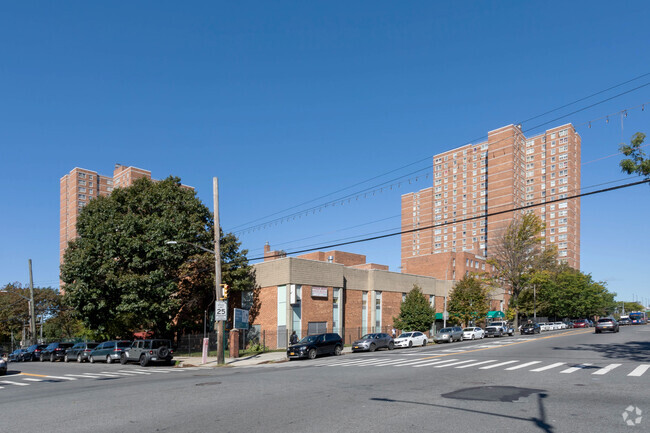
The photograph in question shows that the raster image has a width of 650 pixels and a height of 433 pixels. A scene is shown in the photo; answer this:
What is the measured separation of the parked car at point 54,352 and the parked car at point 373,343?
86.3 ft

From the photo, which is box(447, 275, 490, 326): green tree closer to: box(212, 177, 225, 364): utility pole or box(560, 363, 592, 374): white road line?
box(212, 177, 225, 364): utility pole

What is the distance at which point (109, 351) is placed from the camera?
36188mm

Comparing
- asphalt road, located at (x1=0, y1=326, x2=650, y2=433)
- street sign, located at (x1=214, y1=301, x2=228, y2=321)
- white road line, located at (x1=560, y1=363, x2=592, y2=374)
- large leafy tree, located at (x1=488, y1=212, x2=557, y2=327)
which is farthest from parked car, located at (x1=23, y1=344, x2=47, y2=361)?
large leafy tree, located at (x1=488, y1=212, x2=557, y2=327)

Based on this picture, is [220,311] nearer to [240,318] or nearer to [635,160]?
[240,318]

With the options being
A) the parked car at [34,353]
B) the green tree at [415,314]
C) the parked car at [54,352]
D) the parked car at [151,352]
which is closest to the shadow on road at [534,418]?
the parked car at [151,352]

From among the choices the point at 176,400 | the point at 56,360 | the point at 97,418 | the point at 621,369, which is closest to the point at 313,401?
the point at 176,400

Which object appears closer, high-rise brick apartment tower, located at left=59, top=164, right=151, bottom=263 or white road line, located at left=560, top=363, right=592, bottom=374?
white road line, located at left=560, top=363, right=592, bottom=374

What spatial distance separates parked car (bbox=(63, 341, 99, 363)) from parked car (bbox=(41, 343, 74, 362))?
1.35m

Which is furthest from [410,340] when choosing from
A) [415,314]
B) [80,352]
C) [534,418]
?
[534,418]

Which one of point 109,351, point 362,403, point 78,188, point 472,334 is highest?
point 78,188

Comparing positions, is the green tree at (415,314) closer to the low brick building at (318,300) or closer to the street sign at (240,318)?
the low brick building at (318,300)

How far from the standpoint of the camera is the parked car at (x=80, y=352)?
39219mm

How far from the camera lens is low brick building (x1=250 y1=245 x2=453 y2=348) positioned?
141 ft

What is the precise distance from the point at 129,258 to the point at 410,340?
23825 mm
